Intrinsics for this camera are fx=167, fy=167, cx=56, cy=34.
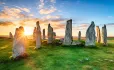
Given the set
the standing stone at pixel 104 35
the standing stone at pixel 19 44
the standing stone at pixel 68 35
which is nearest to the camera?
the standing stone at pixel 19 44

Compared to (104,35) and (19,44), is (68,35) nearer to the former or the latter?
(104,35)

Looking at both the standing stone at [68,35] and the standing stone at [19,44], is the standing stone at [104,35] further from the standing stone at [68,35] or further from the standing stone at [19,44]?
the standing stone at [19,44]

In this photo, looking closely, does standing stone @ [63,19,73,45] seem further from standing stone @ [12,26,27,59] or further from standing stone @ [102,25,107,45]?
standing stone @ [12,26,27,59]

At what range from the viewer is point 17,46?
89.8ft

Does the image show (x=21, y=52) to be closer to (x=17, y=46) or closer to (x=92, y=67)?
(x=17, y=46)

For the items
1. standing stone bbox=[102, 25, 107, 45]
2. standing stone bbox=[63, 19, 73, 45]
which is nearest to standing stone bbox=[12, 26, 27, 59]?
standing stone bbox=[63, 19, 73, 45]

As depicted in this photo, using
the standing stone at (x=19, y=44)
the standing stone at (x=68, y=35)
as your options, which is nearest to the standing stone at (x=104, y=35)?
the standing stone at (x=68, y=35)

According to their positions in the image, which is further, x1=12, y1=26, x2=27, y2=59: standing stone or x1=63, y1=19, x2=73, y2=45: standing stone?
x1=63, y1=19, x2=73, y2=45: standing stone

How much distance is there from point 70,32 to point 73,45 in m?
3.36

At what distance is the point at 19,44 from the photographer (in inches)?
1089

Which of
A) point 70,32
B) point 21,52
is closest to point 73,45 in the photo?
point 70,32

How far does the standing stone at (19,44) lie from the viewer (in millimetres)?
27266

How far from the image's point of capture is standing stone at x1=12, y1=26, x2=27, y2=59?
89.5 ft

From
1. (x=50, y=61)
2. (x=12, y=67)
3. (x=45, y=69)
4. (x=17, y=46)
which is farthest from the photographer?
(x=17, y=46)
